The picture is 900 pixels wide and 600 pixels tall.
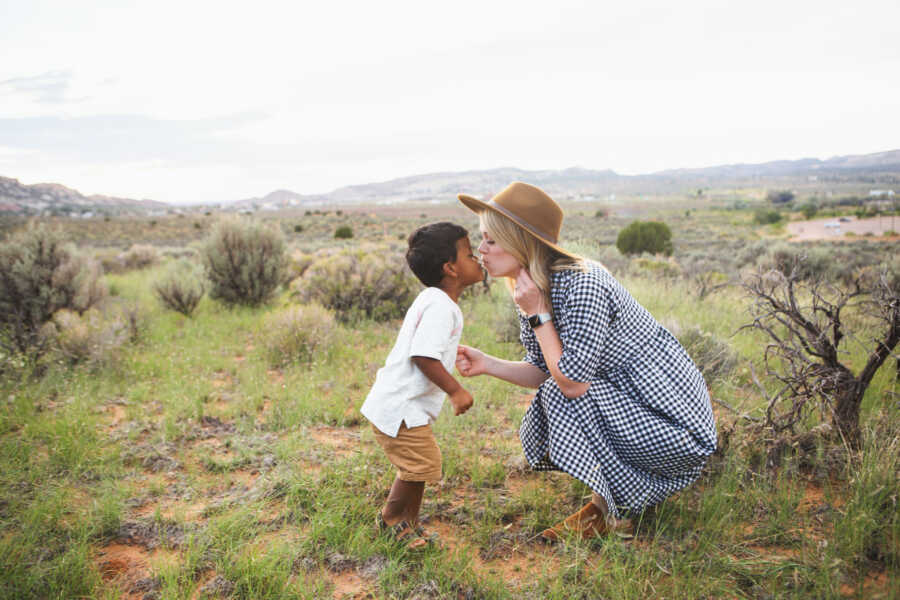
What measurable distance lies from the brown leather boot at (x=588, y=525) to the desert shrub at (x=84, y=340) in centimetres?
496

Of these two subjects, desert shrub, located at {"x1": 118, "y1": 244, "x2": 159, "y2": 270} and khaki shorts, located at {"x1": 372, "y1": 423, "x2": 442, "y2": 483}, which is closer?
khaki shorts, located at {"x1": 372, "y1": 423, "x2": 442, "y2": 483}

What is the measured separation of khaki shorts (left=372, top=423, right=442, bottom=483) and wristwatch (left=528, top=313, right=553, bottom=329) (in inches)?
30.0

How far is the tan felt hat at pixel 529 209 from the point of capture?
95.6 inches

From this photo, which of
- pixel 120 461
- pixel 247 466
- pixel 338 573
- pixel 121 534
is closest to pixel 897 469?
pixel 338 573

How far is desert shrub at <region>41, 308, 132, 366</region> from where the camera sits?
524 centimetres

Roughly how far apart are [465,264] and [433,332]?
0.40 m

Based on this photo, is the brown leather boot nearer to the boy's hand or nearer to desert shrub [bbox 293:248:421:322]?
the boy's hand

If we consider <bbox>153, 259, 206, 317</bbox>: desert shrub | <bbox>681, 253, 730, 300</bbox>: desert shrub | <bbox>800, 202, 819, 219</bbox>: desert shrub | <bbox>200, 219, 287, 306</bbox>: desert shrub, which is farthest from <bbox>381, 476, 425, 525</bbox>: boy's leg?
<bbox>800, 202, 819, 219</bbox>: desert shrub

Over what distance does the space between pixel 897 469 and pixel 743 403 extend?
5.85 feet

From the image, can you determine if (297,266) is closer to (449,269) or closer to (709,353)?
(709,353)

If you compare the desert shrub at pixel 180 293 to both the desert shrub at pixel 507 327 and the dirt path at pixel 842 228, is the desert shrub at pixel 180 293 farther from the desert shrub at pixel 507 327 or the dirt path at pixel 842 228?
the dirt path at pixel 842 228

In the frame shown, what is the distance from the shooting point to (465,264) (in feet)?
8.11

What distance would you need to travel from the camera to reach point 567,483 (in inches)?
125

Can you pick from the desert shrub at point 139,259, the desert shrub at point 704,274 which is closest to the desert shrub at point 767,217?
the desert shrub at point 704,274
